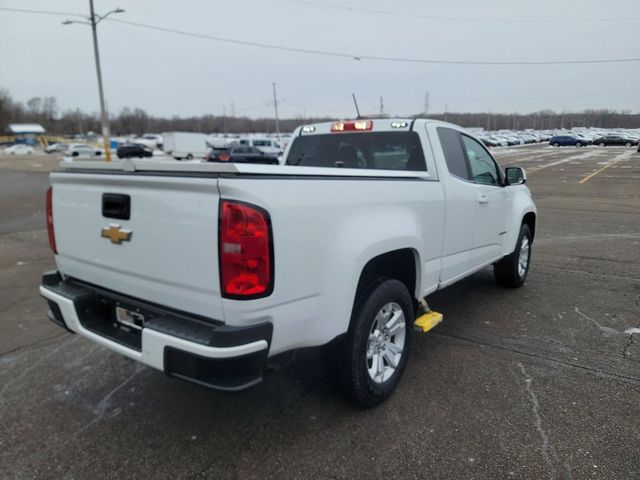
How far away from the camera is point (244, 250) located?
6.86 ft

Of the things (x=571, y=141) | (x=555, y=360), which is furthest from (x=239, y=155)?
(x=571, y=141)

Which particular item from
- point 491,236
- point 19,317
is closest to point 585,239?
point 491,236

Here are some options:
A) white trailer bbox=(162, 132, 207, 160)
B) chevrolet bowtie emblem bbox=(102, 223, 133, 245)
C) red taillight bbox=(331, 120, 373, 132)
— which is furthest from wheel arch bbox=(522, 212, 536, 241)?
white trailer bbox=(162, 132, 207, 160)

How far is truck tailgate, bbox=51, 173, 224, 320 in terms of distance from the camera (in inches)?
85.5

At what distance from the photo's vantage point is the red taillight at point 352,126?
4.04 metres

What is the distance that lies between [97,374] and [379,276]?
7.52 ft

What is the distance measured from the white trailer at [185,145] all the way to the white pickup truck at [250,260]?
43495 millimetres

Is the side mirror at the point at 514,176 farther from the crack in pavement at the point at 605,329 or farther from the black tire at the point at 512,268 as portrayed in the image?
the crack in pavement at the point at 605,329

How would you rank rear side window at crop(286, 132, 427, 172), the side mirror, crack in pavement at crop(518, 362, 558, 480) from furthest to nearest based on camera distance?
the side mirror → rear side window at crop(286, 132, 427, 172) → crack in pavement at crop(518, 362, 558, 480)

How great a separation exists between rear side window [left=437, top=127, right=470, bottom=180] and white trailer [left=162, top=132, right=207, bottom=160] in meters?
42.9

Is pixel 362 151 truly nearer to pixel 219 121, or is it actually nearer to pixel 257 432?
pixel 257 432

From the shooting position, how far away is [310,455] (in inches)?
101

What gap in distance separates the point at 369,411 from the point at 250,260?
1.49 meters

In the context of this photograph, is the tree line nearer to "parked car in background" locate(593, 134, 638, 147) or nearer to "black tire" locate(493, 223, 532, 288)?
"parked car in background" locate(593, 134, 638, 147)
